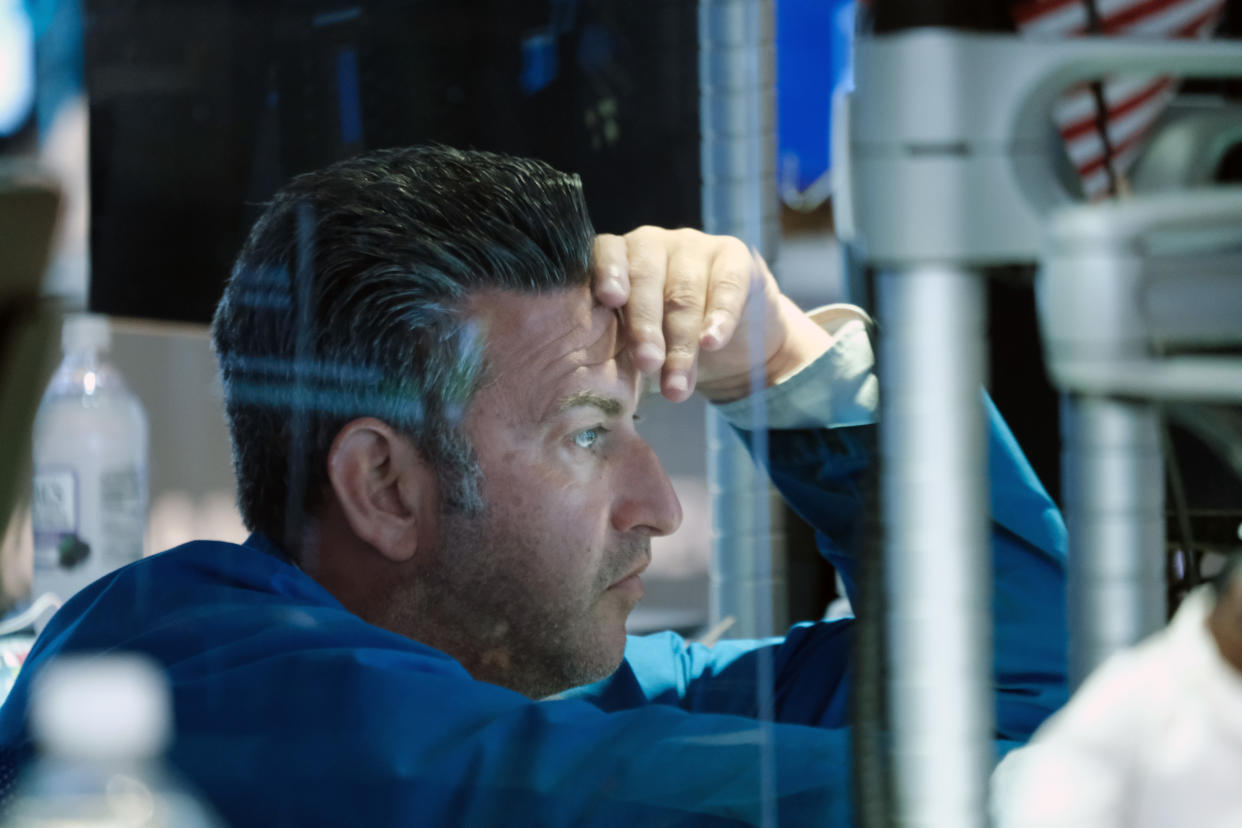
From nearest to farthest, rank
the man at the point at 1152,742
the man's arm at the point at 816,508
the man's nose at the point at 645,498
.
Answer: the man at the point at 1152,742 → the man's arm at the point at 816,508 → the man's nose at the point at 645,498

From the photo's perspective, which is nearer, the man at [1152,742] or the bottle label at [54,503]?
the man at [1152,742]

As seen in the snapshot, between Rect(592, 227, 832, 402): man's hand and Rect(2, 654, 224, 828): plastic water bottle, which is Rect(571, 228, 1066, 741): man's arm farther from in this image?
Rect(2, 654, 224, 828): plastic water bottle

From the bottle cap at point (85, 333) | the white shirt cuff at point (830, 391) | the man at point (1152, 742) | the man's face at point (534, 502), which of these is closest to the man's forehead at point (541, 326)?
the man's face at point (534, 502)

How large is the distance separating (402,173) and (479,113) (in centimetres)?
6

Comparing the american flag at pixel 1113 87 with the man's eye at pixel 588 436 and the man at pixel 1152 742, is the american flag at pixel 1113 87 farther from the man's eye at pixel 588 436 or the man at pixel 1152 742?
the man's eye at pixel 588 436

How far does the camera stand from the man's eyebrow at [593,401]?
83 cm

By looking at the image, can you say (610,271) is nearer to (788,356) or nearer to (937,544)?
(788,356)

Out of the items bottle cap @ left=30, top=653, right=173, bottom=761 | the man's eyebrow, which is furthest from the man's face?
bottle cap @ left=30, top=653, right=173, bottom=761

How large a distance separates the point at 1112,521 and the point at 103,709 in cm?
60

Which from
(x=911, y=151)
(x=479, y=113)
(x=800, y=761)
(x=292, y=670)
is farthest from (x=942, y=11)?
(x=292, y=670)

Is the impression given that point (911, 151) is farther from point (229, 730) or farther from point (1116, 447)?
point (229, 730)

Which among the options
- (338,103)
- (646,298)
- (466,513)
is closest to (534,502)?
(466,513)

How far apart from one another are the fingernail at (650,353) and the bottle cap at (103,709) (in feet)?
1.20

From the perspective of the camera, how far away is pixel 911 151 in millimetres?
598
